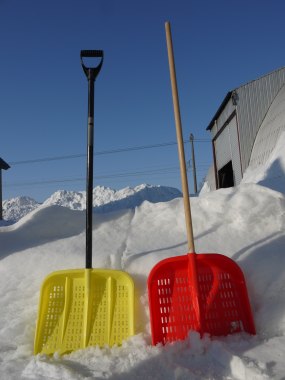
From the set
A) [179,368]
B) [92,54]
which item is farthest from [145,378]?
[92,54]

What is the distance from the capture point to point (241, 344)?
1.95 m

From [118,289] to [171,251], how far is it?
0.55 m

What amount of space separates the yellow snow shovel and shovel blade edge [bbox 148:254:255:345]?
0.17m

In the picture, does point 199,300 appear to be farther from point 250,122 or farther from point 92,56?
point 250,122

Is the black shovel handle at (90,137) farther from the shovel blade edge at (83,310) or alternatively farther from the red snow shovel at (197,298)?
the red snow shovel at (197,298)

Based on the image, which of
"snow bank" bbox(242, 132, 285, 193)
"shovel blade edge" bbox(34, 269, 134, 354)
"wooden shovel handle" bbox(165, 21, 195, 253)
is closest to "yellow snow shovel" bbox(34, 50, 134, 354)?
"shovel blade edge" bbox(34, 269, 134, 354)

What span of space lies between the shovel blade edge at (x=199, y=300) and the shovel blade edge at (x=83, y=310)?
0.17 metres

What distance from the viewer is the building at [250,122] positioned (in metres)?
8.00

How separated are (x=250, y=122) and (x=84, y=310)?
8.60 m

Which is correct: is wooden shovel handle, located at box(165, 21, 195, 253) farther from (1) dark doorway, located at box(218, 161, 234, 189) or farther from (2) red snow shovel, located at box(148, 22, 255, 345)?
(1) dark doorway, located at box(218, 161, 234, 189)

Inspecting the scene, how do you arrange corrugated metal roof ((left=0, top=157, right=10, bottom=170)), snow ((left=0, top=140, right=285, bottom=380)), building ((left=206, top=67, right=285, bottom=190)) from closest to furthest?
snow ((left=0, top=140, right=285, bottom=380)) < building ((left=206, top=67, right=285, bottom=190)) < corrugated metal roof ((left=0, top=157, right=10, bottom=170))

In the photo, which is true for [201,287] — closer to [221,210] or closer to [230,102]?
[221,210]

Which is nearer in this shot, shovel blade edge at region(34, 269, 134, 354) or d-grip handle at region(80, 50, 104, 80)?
shovel blade edge at region(34, 269, 134, 354)

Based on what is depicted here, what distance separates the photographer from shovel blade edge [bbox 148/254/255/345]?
6.98 ft
